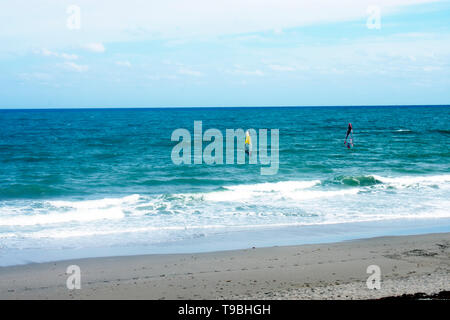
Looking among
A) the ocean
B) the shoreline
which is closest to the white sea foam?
the ocean

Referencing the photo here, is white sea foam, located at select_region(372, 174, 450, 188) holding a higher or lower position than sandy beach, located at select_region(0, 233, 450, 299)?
higher

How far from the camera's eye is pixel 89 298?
7902 millimetres

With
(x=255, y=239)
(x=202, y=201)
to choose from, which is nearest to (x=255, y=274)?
(x=255, y=239)

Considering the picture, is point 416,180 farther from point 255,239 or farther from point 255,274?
point 255,274

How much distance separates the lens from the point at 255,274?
9125 millimetres

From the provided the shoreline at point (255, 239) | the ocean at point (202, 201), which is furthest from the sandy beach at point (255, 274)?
the ocean at point (202, 201)

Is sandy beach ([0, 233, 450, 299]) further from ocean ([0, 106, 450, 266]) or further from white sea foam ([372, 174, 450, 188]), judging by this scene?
white sea foam ([372, 174, 450, 188])

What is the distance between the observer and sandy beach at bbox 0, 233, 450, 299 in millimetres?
7879

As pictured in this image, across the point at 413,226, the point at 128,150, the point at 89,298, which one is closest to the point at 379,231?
the point at 413,226

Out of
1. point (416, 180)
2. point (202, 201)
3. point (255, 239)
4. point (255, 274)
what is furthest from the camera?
point (416, 180)

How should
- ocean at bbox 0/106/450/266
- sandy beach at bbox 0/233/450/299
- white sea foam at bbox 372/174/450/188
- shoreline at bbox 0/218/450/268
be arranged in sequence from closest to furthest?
sandy beach at bbox 0/233/450/299 < shoreline at bbox 0/218/450/268 < ocean at bbox 0/106/450/266 < white sea foam at bbox 372/174/450/188

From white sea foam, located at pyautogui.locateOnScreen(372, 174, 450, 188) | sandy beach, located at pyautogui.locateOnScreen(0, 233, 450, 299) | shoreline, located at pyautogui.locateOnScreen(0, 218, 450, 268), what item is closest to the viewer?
sandy beach, located at pyautogui.locateOnScreen(0, 233, 450, 299)
